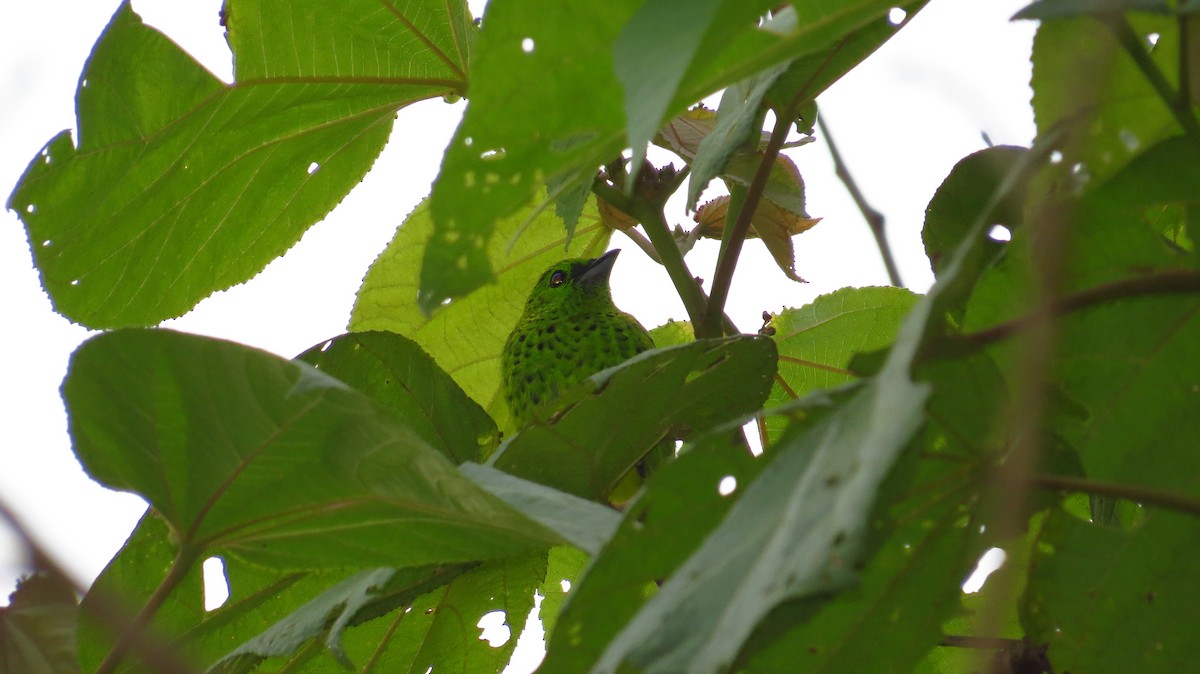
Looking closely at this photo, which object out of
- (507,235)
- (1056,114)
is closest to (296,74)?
(507,235)

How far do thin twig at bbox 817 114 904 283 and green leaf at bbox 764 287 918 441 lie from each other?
0.05 meters

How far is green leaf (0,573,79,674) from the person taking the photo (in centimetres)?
140

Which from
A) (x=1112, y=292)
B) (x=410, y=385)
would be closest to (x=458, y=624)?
(x=410, y=385)

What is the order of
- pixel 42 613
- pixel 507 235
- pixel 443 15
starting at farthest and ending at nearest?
pixel 507 235 < pixel 443 15 < pixel 42 613

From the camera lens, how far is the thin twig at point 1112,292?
3.50ft

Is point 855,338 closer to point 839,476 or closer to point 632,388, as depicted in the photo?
point 632,388

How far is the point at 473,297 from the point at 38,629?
1.61 metres

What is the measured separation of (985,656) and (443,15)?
183 centimetres

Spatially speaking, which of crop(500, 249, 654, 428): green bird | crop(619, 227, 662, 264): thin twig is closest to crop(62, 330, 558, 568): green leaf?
crop(619, 227, 662, 264): thin twig

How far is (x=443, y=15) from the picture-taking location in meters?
2.28

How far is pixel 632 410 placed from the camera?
5.83 ft

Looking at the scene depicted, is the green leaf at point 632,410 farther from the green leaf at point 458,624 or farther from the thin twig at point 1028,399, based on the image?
the thin twig at point 1028,399

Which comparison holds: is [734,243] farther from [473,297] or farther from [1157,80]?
[473,297]

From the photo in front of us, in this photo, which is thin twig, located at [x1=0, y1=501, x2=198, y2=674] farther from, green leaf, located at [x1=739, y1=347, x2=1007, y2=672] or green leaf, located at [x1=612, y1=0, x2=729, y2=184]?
green leaf, located at [x1=739, y1=347, x2=1007, y2=672]
